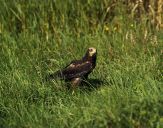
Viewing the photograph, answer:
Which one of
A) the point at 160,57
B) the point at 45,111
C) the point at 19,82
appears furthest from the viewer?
the point at 160,57

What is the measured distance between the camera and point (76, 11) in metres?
8.92

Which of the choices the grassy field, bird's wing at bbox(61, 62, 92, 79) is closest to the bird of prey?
bird's wing at bbox(61, 62, 92, 79)

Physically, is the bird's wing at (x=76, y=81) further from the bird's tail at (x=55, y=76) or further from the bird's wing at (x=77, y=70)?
the bird's tail at (x=55, y=76)

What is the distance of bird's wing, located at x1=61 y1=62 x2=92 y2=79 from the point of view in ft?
21.5

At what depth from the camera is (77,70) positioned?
21.6 ft

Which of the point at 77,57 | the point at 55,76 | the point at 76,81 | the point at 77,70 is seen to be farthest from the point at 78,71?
the point at 77,57

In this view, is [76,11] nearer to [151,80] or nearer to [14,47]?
[14,47]

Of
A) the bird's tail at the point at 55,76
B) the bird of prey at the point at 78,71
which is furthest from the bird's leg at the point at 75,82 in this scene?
the bird's tail at the point at 55,76

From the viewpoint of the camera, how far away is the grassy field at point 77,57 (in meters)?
5.30

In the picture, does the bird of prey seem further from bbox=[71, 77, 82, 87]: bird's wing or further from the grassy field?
the grassy field

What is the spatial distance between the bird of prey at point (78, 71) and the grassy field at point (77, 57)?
11 centimetres

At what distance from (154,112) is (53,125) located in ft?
3.33

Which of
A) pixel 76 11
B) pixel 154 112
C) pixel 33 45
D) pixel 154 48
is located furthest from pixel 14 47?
pixel 154 112

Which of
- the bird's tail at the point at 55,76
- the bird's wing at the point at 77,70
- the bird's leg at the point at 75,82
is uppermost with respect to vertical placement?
the bird's wing at the point at 77,70
